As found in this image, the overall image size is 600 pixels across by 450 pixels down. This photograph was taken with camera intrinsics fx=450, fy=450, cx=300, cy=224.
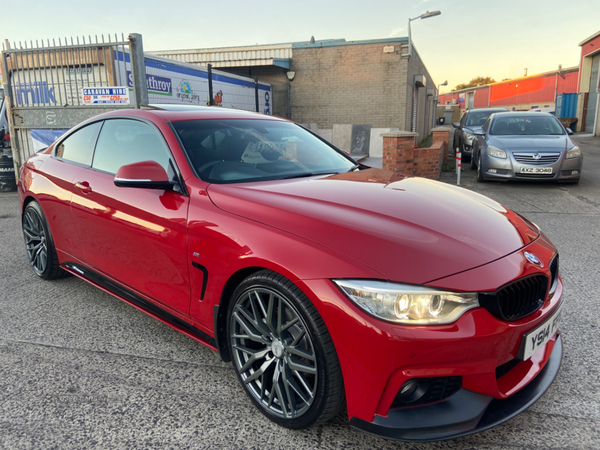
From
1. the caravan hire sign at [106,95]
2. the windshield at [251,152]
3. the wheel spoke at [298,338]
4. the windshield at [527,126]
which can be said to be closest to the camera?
the wheel spoke at [298,338]

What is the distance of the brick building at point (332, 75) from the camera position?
16.8 meters

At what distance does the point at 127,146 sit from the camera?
10.4 feet

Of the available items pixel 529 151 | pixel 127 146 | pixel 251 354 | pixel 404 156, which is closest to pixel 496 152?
pixel 529 151

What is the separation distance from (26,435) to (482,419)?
2049mm

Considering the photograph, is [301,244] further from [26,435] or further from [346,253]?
[26,435]

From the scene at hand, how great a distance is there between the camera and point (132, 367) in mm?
2717

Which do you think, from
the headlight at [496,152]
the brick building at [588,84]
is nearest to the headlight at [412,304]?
the headlight at [496,152]

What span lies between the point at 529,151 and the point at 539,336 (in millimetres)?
8117

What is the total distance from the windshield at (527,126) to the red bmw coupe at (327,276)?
26.8 feet

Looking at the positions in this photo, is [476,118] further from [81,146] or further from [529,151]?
[81,146]

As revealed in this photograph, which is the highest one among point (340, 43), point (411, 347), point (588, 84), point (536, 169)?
point (340, 43)

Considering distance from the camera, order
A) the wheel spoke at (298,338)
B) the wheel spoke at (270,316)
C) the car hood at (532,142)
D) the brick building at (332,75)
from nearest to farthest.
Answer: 1. the wheel spoke at (298,338)
2. the wheel spoke at (270,316)
3. the car hood at (532,142)
4. the brick building at (332,75)

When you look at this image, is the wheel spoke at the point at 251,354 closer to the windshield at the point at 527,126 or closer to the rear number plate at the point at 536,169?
the rear number plate at the point at 536,169

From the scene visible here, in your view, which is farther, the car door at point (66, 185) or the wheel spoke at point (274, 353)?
the car door at point (66, 185)
